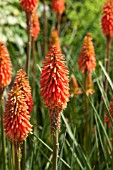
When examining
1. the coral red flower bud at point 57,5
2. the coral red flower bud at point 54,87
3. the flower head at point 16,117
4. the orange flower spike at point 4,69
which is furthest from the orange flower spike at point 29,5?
the coral red flower bud at point 57,5

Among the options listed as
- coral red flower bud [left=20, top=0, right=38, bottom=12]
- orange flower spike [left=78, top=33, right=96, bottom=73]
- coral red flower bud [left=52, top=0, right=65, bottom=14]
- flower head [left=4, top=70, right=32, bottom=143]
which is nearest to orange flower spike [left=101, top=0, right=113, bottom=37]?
orange flower spike [left=78, top=33, right=96, bottom=73]

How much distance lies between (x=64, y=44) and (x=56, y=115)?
18.8 ft

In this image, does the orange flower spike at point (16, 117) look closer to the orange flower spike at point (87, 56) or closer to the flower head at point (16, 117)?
the flower head at point (16, 117)

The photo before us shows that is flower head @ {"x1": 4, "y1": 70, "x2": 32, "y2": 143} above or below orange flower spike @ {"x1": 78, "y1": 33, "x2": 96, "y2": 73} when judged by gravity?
below

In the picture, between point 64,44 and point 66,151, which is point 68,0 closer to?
point 64,44

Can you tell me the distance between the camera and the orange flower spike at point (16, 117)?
347 centimetres

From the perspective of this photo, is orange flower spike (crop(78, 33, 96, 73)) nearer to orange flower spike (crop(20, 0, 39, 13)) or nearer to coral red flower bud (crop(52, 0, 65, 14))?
orange flower spike (crop(20, 0, 39, 13))

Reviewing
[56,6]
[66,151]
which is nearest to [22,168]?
[66,151]

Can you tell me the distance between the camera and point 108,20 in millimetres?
5469

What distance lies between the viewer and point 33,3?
16.0 feet

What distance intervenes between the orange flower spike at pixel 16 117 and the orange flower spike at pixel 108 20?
215cm

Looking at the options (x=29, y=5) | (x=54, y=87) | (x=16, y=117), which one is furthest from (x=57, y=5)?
(x=16, y=117)

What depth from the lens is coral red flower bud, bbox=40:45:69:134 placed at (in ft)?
11.4

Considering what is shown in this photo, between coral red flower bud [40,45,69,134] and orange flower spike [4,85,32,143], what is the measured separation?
18cm
